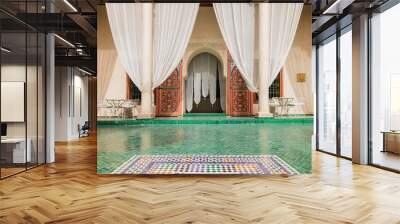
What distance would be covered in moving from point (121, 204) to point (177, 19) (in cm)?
312

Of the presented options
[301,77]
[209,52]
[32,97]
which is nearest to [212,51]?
[209,52]

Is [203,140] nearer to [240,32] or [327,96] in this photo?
[240,32]

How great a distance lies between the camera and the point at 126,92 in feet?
18.1

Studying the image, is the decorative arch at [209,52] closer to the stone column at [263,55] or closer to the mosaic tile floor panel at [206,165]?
the stone column at [263,55]

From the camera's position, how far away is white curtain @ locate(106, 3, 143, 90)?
5512 mm

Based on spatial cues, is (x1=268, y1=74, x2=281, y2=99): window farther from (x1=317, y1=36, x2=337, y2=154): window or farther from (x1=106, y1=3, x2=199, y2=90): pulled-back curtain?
(x1=317, y1=36, x2=337, y2=154): window

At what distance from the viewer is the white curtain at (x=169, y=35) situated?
18.2 feet

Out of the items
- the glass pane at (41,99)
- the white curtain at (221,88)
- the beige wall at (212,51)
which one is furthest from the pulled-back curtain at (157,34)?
the glass pane at (41,99)

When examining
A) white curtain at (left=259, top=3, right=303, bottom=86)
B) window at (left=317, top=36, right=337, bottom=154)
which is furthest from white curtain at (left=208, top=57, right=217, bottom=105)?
window at (left=317, top=36, right=337, bottom=154)

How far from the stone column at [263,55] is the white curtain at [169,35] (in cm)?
106

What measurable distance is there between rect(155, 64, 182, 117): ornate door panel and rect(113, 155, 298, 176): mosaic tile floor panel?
0.74 meters

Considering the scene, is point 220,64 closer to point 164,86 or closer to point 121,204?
point 164,86

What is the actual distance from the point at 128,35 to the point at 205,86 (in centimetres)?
157

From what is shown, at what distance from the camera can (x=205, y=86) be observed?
614cm
